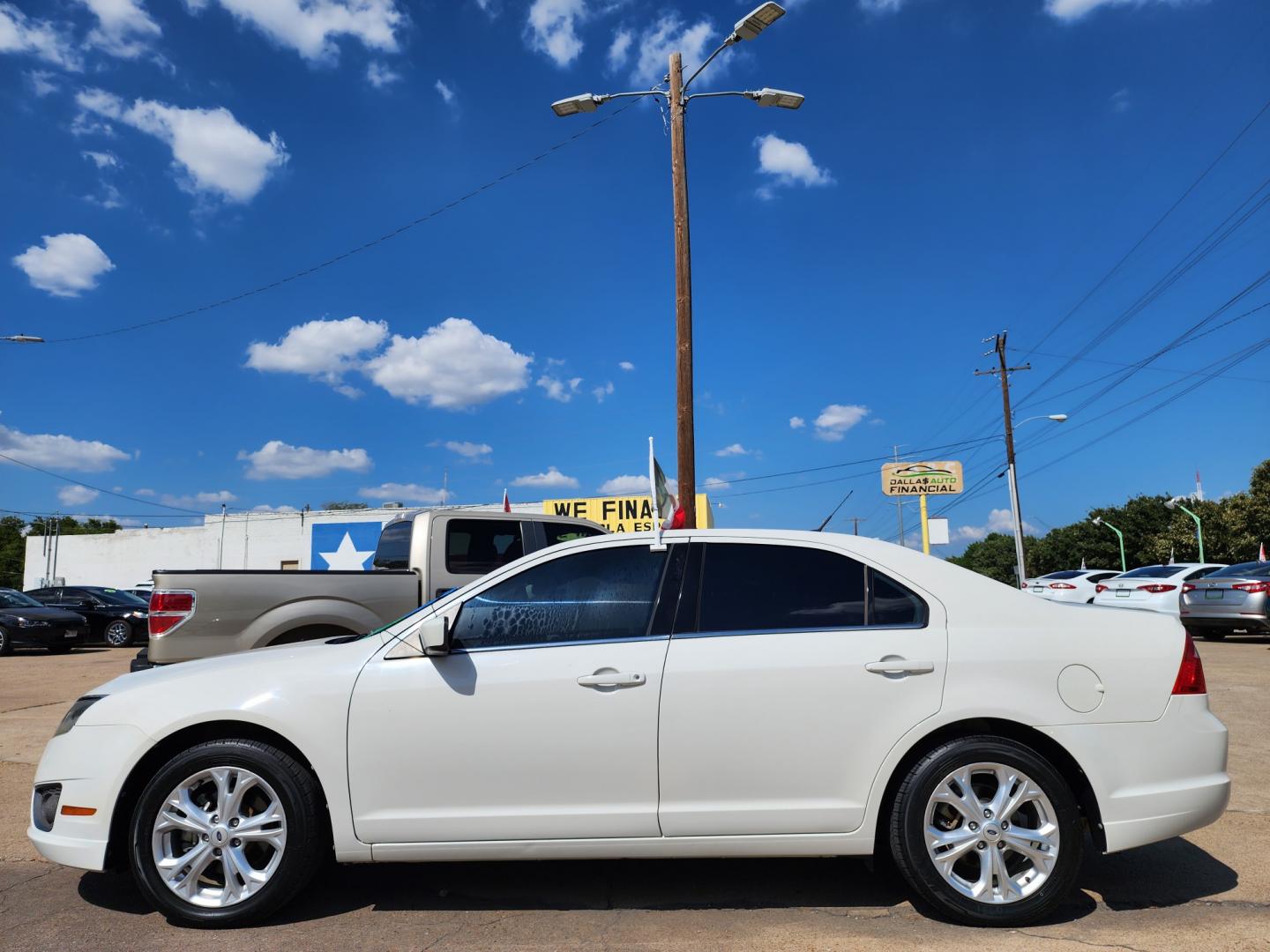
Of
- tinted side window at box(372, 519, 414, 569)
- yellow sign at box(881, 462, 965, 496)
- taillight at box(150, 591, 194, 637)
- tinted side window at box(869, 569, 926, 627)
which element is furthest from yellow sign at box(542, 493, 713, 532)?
tinted side window at box(869, 569, 926, 627)

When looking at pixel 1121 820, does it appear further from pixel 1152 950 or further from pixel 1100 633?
pixel 1100 633

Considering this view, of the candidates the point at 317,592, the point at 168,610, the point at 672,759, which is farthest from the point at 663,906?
the point at 168,610

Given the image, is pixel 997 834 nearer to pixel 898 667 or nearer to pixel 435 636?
pixel 898 667

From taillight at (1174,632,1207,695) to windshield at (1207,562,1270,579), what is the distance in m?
14.4

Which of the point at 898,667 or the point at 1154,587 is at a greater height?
the point at 1154,587

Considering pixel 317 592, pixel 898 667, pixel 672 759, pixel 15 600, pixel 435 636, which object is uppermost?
pixel 15 600

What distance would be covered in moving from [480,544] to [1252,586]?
14161 millimetres

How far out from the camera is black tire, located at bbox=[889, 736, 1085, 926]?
3.62 m

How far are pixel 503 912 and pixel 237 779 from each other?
1.26 m

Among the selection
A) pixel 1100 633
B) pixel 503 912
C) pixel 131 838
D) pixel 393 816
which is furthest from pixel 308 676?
pixel 1100 633

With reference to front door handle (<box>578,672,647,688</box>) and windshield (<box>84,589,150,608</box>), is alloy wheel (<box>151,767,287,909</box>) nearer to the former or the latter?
front door handle (<box>578,672,647,688</box>)

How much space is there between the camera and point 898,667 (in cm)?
371

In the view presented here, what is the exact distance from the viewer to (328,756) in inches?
148

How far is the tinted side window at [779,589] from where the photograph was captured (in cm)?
388
